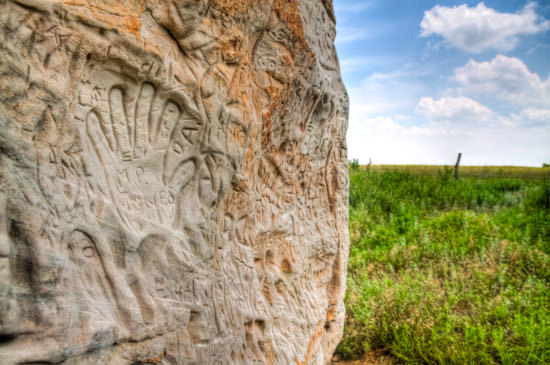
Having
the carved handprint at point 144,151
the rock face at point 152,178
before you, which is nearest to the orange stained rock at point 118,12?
the rock face at point 152,178

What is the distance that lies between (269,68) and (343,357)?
273cm

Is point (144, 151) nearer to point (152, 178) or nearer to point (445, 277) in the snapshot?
point (152, 178)

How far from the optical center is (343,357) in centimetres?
375

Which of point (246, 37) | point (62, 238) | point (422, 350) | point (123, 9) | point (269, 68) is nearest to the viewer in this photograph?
point (62, 238)

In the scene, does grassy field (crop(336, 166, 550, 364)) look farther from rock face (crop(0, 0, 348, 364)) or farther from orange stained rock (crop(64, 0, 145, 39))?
orange stained rock (crop(64, 0, 145, 39))

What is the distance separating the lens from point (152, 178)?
165cm

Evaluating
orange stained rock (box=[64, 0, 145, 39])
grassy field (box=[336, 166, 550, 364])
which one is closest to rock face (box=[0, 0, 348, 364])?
orange stained rock (box=[64, 0, 145, 39])

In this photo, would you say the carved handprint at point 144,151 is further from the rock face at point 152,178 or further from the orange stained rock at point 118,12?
the orange stained rock at point 118,12

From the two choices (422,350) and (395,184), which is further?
(395,184)

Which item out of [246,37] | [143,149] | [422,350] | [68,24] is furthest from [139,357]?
[422,350]

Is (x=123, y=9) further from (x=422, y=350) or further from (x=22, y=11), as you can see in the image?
(x=422, y=350)

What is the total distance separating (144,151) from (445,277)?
14.3 ft

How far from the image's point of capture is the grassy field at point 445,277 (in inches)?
136

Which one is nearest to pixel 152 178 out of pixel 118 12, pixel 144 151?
pixel 144 151
